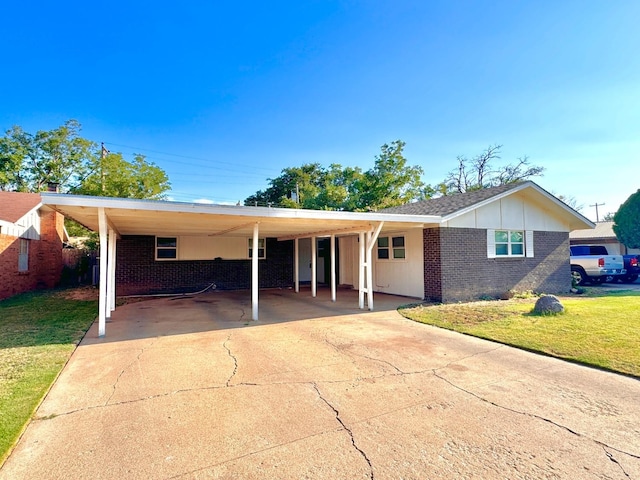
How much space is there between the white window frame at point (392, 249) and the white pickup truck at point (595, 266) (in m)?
9.03

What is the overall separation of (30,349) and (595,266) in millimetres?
19879

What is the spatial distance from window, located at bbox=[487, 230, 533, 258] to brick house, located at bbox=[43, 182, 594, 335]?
4 centimetres

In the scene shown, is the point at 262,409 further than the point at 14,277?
No

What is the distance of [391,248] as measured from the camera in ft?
40.8

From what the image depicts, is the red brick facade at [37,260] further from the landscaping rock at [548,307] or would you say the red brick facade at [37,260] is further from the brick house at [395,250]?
the landscaping rock at [548,307]

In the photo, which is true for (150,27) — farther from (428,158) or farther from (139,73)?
(428,158)

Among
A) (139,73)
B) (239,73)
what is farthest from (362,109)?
(139,73)

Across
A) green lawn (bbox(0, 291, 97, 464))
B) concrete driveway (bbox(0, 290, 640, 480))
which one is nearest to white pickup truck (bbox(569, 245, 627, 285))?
concrete driveway (bbox(0, 290, 640, 480))

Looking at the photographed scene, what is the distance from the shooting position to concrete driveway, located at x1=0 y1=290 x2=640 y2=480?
2541mm

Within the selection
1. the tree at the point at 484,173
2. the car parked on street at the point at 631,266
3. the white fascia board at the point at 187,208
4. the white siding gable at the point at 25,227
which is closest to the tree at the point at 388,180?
the tree at the point at 484,173

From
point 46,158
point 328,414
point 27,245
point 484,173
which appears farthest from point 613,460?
point 46,158

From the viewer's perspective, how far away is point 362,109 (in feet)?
48.8

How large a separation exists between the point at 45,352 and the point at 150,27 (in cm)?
906

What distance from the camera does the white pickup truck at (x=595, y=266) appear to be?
1545cm
